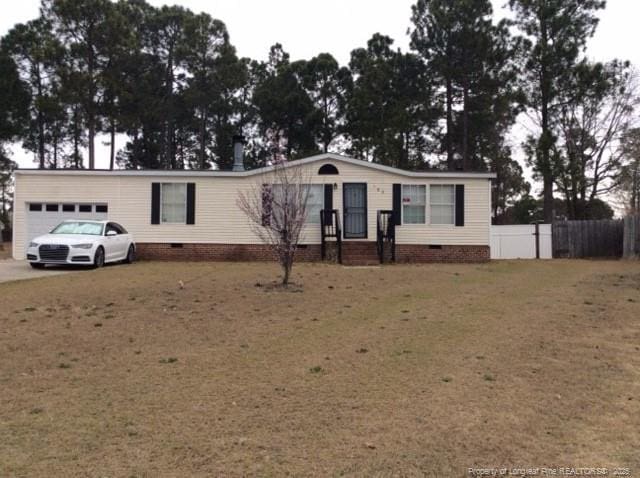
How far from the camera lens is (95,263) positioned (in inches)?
571

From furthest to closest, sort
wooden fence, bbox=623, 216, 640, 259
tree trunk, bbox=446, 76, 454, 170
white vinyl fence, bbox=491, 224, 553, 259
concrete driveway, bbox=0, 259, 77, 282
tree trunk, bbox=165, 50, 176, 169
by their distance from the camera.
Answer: tree trunk, bbox=165, 50, 176, 169 < tree trunk, bbox=446, 76, 454, 170 < white vinyl fence, bbox=491, 224, 553, 259 < wooden fence, bbox=623, 216, 640, 259 < concrete driveway, bbox=0, 259, 77, 282

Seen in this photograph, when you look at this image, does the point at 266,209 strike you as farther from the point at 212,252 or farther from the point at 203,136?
the point at 203,136

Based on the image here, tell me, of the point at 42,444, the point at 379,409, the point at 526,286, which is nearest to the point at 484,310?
the point at 526,286

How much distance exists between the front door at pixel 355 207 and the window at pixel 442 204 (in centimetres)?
217

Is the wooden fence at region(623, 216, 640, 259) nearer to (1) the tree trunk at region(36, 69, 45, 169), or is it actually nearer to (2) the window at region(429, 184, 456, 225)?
(2) the window at region(429, 184, 456, 225)

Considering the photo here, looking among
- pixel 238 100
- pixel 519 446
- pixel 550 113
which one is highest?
pixel 238 100

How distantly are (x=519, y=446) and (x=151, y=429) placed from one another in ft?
7.92

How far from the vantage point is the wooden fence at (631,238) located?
1933cm

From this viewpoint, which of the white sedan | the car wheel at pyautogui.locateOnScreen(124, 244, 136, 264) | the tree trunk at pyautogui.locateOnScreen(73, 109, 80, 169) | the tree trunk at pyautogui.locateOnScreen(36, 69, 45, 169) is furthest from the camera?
the tree trunk at pyautogui.locateOnScreen(73, 109, 80, 169)

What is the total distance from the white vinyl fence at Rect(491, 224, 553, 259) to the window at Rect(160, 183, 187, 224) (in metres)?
12.2

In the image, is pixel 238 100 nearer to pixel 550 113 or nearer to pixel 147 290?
pixel 550 113

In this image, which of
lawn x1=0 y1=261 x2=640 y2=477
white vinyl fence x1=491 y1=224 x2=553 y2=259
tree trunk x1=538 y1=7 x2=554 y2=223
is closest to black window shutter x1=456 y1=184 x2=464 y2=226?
white vinyl fence x1=491 y1=224 x2=553 y2=259

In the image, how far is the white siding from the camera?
58.1 ft

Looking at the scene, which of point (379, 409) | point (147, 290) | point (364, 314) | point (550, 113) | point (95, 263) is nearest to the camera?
point (379, 409)
